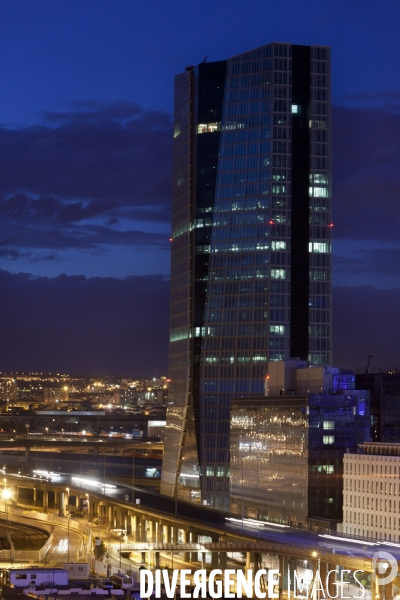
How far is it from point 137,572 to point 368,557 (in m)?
35.8

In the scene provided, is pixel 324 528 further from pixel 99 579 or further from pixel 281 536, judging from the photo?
pixel 99 579

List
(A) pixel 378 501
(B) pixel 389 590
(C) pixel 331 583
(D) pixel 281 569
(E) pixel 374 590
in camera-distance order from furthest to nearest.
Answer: (A) pixel 378 501, (D) pixel 281 569, (C) pixel 331 583, (E) pixel 374 590, (B) pixel 389 590

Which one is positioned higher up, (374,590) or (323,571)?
(323,571)

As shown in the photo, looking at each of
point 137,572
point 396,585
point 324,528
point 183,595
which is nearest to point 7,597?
point 183,595

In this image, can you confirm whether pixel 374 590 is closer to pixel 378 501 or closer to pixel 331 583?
pixel 331 583

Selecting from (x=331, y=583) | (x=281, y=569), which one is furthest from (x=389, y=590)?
(x=281, y=569)

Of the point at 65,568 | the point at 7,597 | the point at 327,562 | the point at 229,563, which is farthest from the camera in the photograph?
the point at 229,563

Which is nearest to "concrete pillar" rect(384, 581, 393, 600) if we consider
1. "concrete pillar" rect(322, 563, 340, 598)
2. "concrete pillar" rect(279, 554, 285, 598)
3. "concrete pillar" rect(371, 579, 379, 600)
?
"concrete pillar" rect(371, 579, 379, 600)

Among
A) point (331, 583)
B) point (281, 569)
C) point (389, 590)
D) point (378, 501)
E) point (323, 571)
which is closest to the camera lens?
point (389, 590)

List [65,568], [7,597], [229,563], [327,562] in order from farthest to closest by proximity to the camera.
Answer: [229,563]
[65,568]
[327,562]
[7,597]

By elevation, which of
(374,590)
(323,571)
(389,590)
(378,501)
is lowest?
(374,590)

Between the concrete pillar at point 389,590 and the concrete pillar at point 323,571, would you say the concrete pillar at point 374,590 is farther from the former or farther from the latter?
the concrete pillar at point 323,571

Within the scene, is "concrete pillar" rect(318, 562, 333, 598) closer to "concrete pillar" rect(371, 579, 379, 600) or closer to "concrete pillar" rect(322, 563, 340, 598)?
"concrete pillar" rect(322, 563, 340, 598)

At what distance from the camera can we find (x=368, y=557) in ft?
514
